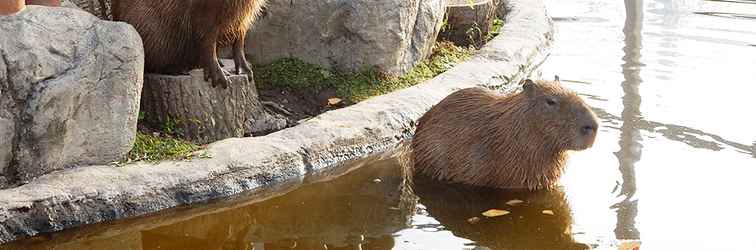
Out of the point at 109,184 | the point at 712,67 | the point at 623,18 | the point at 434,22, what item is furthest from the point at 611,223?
the point at 623,18

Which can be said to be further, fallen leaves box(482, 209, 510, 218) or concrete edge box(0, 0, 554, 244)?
fallen leaves box(482, 209, 510, 218)

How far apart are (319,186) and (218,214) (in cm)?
73

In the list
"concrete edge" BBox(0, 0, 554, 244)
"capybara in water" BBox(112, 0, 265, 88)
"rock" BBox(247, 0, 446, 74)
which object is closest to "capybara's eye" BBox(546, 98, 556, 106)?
"concrete edge" BBox(0, 0, 554, 244)

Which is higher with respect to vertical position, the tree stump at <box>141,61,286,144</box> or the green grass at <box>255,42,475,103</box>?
the tree stump at <box>141,61,286,144</box>

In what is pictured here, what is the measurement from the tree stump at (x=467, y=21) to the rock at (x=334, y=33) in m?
1.46

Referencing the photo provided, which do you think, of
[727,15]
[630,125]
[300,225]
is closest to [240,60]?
[300,225]

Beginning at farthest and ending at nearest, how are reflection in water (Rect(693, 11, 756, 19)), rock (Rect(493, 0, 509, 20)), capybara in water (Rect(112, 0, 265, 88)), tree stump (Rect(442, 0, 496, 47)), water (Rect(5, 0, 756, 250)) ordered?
reflection in water (Rect(693, 11, 756, 19))
rock (Rect(493, 0, 509, 20))
tree stump (Rect(442, 0, 496, 47))
capybara in water (Rect(112, 0, 265, 88))
water (Rect(5, 0, 756, 250))

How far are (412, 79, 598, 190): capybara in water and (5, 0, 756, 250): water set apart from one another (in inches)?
4.2

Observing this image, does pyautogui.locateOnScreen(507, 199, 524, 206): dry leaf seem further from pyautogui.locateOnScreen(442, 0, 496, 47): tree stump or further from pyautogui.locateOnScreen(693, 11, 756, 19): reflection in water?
pyautogui.locateOnScreen(693, 11, 756, 19): reflection in water

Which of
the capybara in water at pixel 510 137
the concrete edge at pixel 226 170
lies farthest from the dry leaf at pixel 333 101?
the capybara in water at pixel 510 137

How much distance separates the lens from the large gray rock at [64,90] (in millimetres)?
5406

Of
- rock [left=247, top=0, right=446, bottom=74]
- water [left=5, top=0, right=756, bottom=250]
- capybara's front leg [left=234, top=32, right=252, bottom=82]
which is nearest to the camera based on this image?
water [left=5, top=0, right=756, bottom=250]

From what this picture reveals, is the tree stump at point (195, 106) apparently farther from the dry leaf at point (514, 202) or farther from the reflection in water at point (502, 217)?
the dry leaf at point (514, 202)

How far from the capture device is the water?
17.3ft
